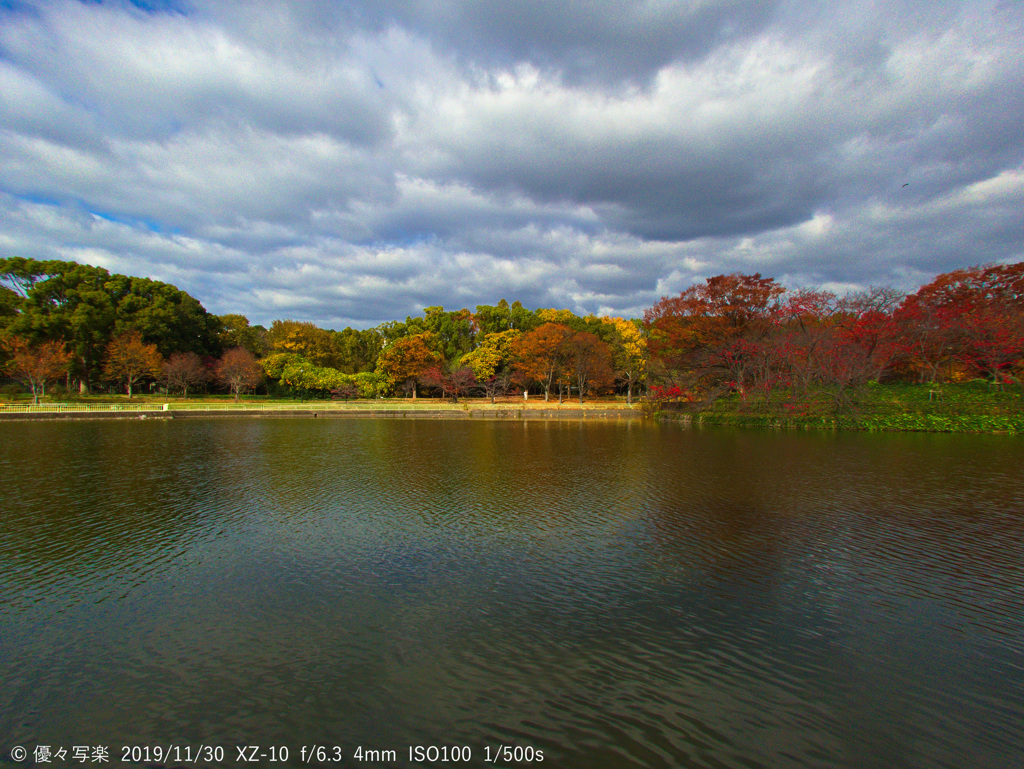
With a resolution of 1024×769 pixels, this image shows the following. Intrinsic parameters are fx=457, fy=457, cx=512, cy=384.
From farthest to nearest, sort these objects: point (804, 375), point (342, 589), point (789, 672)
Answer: point (804, 375) → point (342, 589) → point (789, 672)

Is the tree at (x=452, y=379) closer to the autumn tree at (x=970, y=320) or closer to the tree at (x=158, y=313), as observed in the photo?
the tree at (x=158, y=313)

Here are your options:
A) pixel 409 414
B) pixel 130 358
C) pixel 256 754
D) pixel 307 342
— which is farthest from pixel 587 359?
pixel 130 358

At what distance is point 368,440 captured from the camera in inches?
1000

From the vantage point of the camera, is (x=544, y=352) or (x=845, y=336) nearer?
(x=845, y=336)

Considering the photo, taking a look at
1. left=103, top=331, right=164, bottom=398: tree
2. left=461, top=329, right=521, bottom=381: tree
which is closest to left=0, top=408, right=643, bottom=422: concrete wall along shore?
left=461, top=329, right=521, bottom=381: tree

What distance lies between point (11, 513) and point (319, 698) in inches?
465

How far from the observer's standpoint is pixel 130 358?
47.5 meters

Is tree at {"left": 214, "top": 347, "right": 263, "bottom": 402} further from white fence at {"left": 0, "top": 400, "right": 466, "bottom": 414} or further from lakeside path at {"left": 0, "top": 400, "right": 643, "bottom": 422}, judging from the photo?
lakeside path at {"left": 0, "top": 400, "right": 643, "bottom": 422}

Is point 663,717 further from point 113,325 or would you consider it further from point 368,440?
point 113,325

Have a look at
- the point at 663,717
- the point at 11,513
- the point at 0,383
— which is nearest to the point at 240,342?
the point at 0,383

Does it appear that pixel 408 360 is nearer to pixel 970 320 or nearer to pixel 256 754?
pixel 970 320

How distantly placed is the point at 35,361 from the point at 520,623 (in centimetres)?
5561

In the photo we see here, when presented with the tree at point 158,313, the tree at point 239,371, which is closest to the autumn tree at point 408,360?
the tree at point 239,371

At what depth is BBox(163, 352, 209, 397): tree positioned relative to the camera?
50.5m
